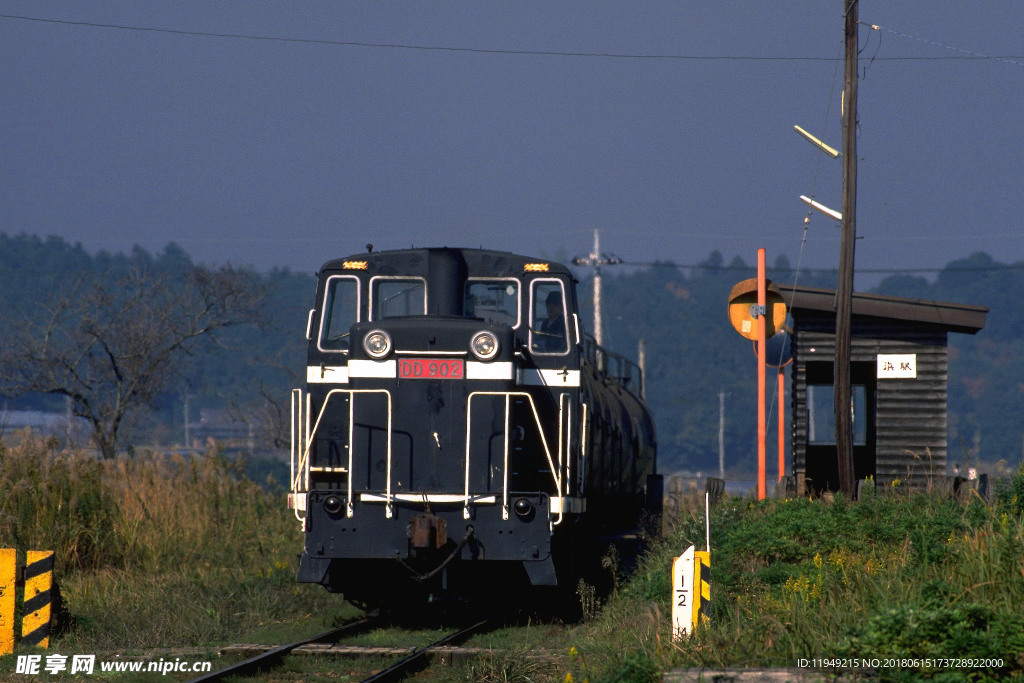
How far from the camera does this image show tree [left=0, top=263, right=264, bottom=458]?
2528 cm

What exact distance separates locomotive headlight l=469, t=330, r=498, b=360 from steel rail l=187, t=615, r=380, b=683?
10.3 ft

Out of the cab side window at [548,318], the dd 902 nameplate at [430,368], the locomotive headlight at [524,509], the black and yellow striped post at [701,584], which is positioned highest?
the cab side window at [548,318]

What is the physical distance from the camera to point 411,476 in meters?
11.0

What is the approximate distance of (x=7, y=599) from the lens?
379 inches

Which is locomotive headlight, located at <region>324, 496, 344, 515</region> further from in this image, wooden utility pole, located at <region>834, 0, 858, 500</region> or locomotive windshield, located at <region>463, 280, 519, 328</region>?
wooden utility pole, located at <region>834, 0, 858, 500</region>

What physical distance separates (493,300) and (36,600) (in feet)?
18.3

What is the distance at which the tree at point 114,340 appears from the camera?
995 inches

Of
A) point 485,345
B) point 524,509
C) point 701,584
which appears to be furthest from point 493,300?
point 701,584

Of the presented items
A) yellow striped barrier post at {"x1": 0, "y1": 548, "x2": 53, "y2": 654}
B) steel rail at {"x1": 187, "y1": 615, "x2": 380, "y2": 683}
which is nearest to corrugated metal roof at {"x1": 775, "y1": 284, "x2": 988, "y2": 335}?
steel rail at {"x1": 187, "y1": 615, "x2": 380, "y2": 683}

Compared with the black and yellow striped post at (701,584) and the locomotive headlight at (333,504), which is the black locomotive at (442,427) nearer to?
the locomotive headlight at (333,504)

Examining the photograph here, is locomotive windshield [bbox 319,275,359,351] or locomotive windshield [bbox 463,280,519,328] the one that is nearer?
locomotive windshield [bbox 319,275,359,351]

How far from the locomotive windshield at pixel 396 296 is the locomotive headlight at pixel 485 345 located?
4.33 ft

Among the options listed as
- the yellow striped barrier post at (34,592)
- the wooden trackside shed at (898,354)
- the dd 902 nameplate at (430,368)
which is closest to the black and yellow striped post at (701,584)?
the dd 902 nameplate at (430,368)

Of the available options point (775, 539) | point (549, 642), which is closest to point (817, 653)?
Result: point (549, 642)
